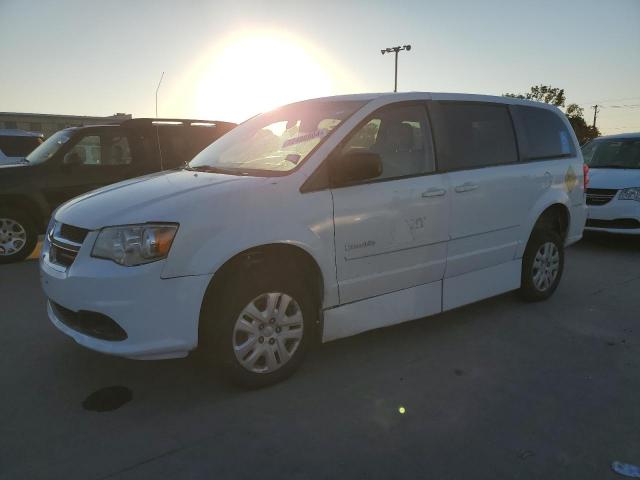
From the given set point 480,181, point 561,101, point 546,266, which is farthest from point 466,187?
point 561,101

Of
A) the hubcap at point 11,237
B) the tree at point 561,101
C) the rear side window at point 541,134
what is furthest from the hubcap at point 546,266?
the tree at point 561,101

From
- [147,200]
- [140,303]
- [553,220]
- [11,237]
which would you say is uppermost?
[147,200]

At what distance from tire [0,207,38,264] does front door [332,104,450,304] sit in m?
4.85

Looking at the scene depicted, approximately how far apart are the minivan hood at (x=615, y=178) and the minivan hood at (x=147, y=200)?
6.15 metres

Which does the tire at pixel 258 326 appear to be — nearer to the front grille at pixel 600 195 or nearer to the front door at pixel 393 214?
the front door at pixel 393 214

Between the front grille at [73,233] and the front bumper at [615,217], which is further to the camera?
the front bumper at [615,217]

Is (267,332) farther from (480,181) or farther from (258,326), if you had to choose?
(480,181)

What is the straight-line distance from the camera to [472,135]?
13.0ft

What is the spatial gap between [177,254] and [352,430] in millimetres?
1294

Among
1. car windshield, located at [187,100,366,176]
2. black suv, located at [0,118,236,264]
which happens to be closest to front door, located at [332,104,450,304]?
car windshield, located at [187,100,366,176]

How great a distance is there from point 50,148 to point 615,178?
7861 mm

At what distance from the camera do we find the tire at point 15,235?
607 centimetres

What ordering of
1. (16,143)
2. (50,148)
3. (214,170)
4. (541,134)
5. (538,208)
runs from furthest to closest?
1. (16,143)
2. (50,148)
3. (541,134)
4. (538,208)
5. (214,170)

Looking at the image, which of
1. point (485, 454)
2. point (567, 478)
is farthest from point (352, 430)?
point (567, 478)
